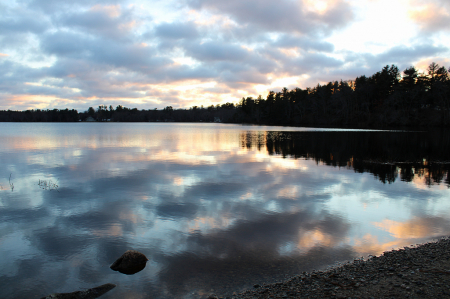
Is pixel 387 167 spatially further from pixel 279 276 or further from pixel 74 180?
pixel 74 180

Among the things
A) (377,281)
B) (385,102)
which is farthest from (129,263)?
(385,102)

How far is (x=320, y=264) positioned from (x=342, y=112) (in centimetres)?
12077

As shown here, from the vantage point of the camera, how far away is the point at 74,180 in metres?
16.3

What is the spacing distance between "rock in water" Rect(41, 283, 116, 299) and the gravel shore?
2.29m

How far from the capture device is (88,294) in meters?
5.80

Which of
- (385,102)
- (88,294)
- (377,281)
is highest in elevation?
(385,102)

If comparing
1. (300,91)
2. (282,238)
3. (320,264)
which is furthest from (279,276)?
(300,91)

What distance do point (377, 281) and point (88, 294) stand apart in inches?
228

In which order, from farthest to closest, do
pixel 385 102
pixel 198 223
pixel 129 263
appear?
1. pixel 385 102
2. pixel 198 223
3. pixel 129 263

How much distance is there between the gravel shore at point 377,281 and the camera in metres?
5.29

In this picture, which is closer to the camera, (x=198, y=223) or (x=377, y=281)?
(x=377, y=281)

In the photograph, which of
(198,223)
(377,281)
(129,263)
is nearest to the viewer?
(377,281)

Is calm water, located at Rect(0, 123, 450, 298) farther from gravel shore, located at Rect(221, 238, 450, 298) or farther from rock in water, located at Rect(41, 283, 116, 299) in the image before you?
gravel shore, located at Rect(221, 238, 450, 298)

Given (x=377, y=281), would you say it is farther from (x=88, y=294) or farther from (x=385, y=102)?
(x=385, y=102)
